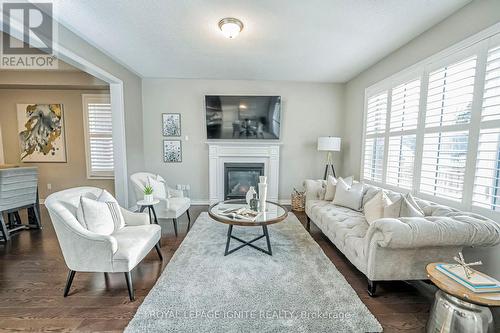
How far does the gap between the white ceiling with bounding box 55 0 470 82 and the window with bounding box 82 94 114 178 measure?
4.47 feet

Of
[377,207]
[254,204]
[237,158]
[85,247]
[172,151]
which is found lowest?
[85,247]

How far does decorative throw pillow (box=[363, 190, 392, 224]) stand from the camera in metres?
2.27

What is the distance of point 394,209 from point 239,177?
10.4ft

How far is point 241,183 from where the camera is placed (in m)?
4.81

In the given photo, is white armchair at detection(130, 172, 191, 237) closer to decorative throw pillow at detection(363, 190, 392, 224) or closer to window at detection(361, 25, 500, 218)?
decorative throw pillow at detection(363, 190, 392, 224)

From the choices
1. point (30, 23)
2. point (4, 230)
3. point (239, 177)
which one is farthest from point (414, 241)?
point (4, 230)

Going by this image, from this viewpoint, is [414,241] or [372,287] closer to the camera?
[414,241]

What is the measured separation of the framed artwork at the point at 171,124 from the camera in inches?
185

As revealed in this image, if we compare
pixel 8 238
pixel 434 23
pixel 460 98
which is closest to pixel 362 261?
pixel 460 98

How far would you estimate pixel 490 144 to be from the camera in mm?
1922

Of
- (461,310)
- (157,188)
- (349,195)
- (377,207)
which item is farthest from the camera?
(157,188)

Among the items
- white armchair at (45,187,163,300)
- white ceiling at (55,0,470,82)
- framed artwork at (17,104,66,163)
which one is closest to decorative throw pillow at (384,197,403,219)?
white ceiling at (55,0,470,82)

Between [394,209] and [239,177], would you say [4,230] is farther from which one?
[394,209]

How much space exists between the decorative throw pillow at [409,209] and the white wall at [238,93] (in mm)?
2789
